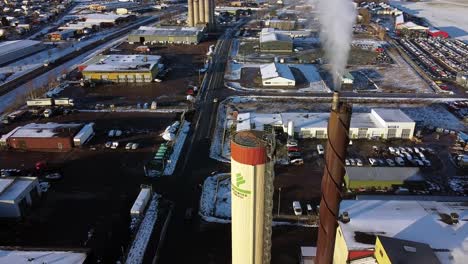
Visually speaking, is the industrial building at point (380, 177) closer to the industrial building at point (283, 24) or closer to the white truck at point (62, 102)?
the white truck at point (62, 102)

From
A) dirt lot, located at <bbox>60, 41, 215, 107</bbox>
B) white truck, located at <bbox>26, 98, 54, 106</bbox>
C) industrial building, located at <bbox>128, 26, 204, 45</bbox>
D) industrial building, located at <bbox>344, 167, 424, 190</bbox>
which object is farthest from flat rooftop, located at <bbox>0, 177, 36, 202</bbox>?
industrial building, located at <bbox>128, 26, 204, 45</bbox>

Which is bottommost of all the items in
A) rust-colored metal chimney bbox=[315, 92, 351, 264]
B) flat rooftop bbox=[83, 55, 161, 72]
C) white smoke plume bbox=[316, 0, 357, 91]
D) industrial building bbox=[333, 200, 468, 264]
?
industrial building bbox=[333, 200, 468, 264]

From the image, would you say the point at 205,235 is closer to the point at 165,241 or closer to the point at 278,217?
the point at 165,241

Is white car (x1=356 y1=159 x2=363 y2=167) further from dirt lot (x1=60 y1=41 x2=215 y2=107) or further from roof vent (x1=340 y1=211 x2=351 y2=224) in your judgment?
dirt lot (x1=60 y1=41 x2=215 y2=107)

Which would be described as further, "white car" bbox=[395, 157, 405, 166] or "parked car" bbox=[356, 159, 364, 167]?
"white car" bbox=[395, 157, 405, 166]

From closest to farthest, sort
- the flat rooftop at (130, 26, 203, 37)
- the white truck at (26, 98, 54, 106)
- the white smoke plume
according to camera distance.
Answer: the white smoke plume → the white truck at (26, 98, 54, 106) → the flat rooftop at (130, 26, 203, 37)

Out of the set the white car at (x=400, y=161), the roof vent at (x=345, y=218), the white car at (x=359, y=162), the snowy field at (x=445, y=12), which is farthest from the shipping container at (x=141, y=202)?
the snowy field at (x=445, y=12)

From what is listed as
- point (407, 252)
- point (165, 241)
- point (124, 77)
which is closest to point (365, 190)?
point (407, 252)
